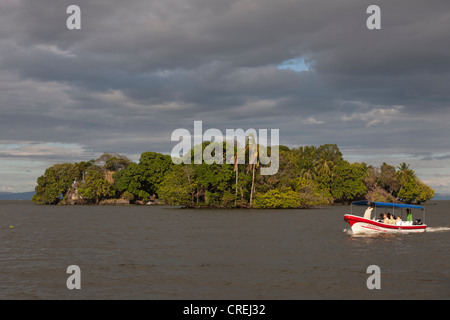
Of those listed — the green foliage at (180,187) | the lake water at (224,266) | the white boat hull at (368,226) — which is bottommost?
the lake water at (224,266)

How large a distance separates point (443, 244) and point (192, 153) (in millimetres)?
78529

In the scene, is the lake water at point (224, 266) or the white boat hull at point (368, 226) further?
the white boat hull at point (368, 226)

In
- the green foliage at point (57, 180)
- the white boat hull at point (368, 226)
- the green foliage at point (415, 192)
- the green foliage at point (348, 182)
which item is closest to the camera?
the white boat hull at point (368, 226)

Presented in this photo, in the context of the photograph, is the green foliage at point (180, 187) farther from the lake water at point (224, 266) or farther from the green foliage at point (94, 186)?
the lake water at point (224, 266)

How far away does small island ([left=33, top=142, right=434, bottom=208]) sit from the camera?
107250 mm

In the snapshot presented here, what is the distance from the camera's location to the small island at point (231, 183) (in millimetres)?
107250

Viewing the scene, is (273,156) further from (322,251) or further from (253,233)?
(322,251)

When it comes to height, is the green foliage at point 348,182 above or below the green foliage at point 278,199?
above

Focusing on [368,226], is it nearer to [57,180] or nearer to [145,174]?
[145,174]

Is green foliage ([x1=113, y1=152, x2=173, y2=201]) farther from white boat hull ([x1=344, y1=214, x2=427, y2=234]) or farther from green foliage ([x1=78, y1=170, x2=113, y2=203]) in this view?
white boat hull ([x1=344, y1=214, x2=427, y2=234])

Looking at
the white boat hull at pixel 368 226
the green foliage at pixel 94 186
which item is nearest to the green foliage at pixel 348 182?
the green foliage at pixel 94 186

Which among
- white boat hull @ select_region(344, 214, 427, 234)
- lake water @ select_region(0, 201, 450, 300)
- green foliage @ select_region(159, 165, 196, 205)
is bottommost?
lake water @ select_region(0, 201, 450, 300)

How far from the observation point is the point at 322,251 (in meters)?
34.8

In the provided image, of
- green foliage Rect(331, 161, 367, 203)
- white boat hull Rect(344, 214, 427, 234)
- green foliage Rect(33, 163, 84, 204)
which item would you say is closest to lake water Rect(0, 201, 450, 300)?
white boat hull Rect(344, 214, 427, 234)
